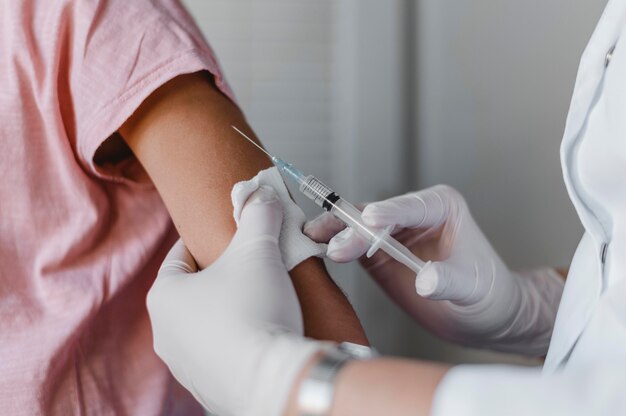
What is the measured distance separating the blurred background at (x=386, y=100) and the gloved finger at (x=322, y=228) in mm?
614

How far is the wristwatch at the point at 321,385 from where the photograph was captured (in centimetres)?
54

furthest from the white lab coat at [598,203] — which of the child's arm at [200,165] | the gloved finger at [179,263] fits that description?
the gloved finger at [179,263]

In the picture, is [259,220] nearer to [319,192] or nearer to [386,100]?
[319,192]

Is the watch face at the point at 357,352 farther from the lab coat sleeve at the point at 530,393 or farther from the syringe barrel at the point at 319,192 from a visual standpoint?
the syringe barrel at the point at 319,192

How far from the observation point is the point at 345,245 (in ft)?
2.73

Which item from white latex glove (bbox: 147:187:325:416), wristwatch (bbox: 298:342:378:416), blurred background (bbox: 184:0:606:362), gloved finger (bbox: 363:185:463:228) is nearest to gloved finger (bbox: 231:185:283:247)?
white latex glove (bbox: 147:187:325:416)

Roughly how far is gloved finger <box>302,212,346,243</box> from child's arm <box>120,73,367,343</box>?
0.04m

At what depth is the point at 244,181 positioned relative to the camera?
2.72ft

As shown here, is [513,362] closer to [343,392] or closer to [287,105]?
[287,105]

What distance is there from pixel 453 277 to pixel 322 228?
0.18 metres

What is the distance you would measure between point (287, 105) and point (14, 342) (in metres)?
0.94

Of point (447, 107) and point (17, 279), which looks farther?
point (447, 107)

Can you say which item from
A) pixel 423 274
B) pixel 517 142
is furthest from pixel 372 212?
pixel 517 142

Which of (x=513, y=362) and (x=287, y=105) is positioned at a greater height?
(x=287, y=105)
